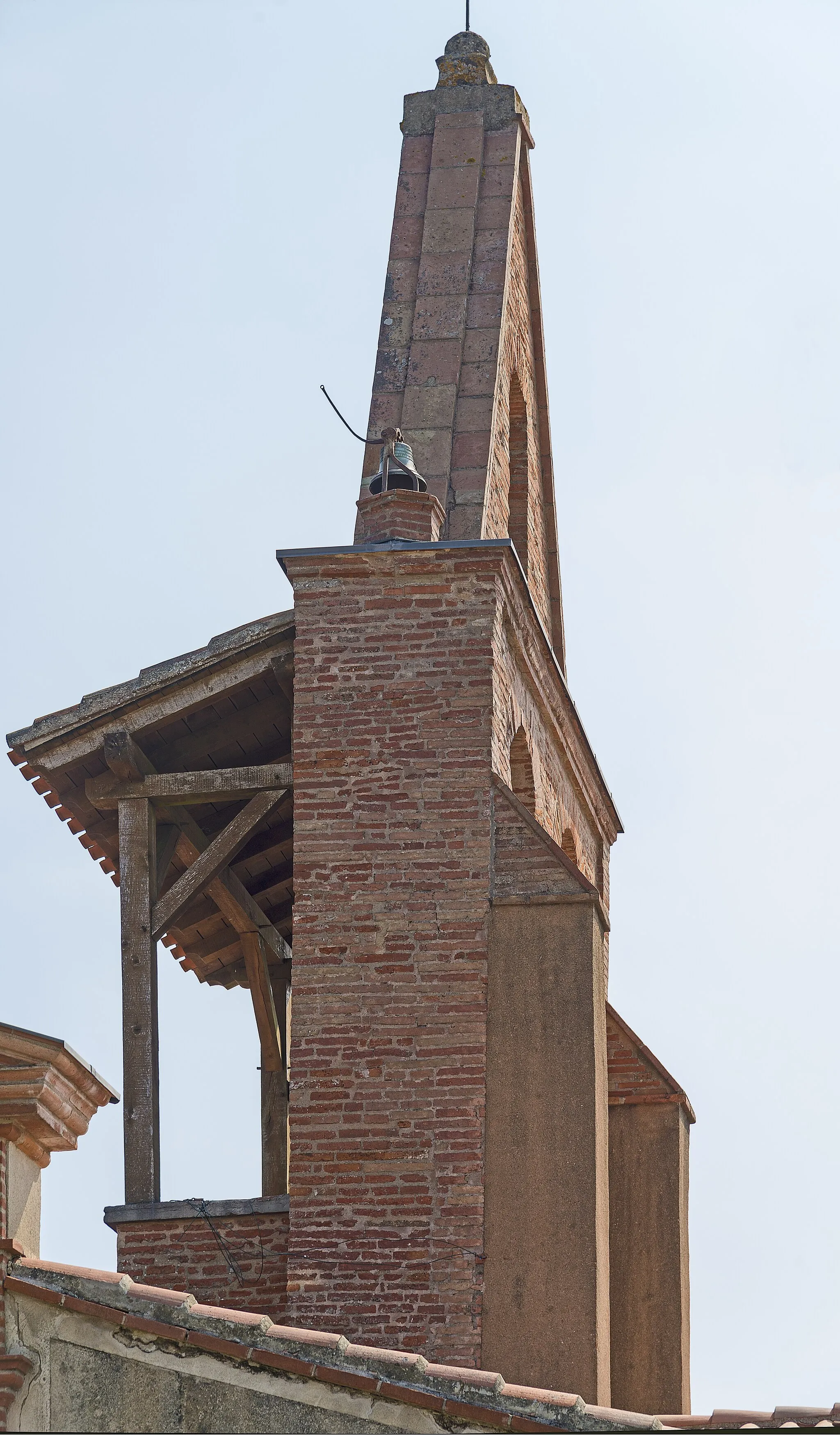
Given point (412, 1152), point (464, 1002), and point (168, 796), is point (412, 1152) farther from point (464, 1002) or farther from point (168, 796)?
point (168, 796)

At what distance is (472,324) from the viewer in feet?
51.8

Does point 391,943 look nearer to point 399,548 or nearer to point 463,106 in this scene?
point 399,548

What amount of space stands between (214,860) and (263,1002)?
2.64 metres

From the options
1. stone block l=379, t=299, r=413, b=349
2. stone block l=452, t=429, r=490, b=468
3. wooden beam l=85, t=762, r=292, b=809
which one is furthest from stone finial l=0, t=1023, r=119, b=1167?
stone block l=379, t=299, r=413, b=349

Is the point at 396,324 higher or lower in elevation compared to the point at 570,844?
higher

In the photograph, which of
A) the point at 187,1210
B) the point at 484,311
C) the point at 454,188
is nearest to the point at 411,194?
the point at 454,188

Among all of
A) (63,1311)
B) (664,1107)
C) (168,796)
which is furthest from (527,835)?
(63,1311)

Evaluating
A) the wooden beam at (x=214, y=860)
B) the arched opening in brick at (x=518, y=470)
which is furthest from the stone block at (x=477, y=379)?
the wooden beam at (x=214, y=860)

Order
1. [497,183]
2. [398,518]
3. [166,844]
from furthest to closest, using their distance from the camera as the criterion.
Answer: [497,183] < [166,844] < [398,518]

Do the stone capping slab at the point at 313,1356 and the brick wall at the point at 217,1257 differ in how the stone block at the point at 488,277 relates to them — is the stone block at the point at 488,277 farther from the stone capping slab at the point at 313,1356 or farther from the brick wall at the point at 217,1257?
the stone capping slab at the point at 313,1356

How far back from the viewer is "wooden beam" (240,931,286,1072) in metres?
15.2

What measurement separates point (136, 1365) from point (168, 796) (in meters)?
5.18

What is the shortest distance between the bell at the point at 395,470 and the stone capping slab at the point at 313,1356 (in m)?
6.26

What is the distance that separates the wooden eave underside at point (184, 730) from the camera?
518 inches
